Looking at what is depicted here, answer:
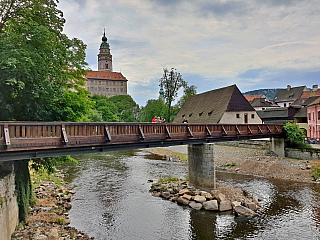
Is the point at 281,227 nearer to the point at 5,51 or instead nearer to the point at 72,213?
the point at 72,213

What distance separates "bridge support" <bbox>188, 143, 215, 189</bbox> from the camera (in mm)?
17016

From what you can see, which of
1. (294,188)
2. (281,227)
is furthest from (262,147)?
(281,227)

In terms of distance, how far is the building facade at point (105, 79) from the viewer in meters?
112

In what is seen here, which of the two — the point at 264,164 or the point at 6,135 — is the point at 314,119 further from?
the point at 6,135

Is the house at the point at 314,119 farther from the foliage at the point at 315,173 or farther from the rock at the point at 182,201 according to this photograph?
the rock at the point at 182,201

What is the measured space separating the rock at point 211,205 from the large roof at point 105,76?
104 m

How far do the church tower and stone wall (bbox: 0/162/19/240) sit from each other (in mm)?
117021

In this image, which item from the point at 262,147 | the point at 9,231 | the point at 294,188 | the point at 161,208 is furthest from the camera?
the point at 262,147

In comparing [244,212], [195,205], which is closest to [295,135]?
[244,212]

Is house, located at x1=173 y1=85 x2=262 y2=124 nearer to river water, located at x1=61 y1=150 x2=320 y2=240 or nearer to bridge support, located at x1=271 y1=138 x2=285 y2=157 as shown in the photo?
bridge support, located at x1=271 y1=138 x2=285 y2=157

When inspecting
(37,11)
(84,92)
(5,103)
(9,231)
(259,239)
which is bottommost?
(259,239)

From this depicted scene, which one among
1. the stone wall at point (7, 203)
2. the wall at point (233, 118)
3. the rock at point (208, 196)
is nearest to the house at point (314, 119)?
the wall at point (233, 118)

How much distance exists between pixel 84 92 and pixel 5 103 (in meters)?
5.49

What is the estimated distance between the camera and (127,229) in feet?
39.6
